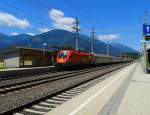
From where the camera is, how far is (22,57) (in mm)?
55594

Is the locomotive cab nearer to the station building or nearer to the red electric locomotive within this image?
the red electric locomotive

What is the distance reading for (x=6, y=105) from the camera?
11.3 meters

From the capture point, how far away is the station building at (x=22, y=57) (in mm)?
54656

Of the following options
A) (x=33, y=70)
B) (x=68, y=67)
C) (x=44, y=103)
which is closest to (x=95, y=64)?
(x=68, y=67)

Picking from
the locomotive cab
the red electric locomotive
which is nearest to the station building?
the red electric locomotive

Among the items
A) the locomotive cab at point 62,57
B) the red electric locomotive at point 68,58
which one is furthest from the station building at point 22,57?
the locomotive cab at point 62,57

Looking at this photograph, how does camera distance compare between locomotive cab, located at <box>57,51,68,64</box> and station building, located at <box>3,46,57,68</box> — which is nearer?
locomotive cab, located at <box>57,51,68,64</box>

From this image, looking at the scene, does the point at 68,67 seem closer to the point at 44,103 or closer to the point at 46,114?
the point at 44,103

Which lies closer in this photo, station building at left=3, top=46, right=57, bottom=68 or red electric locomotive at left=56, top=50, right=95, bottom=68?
red electric locomotive at left=56, top=50, right=95, bottom=68

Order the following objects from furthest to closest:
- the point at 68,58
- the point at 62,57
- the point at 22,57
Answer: the point at 22,57
the point at 62,57
the point at 68,58

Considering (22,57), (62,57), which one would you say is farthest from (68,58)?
(22,57)

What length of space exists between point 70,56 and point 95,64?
74.6ft

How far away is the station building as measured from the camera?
54656mm

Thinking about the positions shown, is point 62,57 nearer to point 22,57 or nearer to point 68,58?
point 68,58
